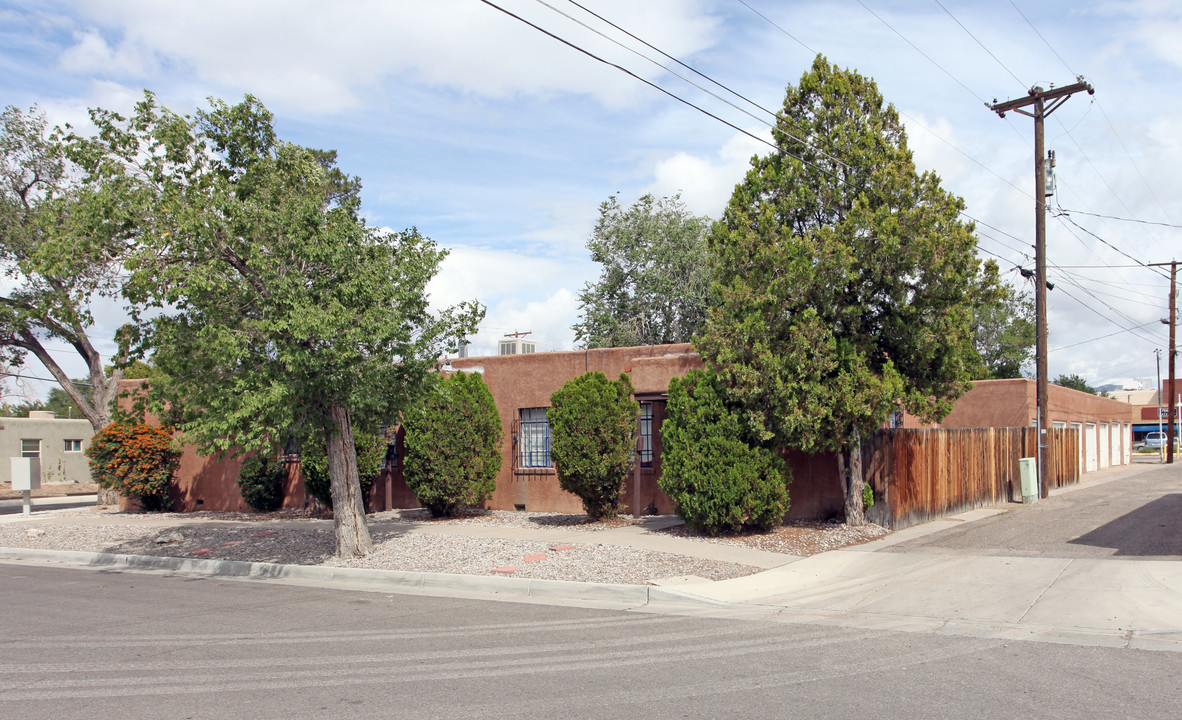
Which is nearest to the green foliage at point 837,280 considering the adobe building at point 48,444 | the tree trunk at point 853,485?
the tree trunk at point 853,485

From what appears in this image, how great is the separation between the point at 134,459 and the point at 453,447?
9896 mm

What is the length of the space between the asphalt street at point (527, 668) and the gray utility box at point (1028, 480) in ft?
51.6

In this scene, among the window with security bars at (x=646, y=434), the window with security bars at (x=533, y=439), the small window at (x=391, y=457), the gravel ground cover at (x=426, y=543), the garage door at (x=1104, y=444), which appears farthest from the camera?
the garage door at (x=1104, y=444)

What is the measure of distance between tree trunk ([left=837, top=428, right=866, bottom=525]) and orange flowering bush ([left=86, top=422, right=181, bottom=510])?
54.4 ft

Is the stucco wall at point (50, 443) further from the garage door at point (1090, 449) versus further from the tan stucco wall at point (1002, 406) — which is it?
the garage door at point (1090, 449)

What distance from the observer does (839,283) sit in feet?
44.8

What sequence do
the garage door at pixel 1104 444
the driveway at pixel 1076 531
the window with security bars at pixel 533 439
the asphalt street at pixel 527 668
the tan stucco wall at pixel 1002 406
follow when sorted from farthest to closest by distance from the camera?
the garage door at pixel 1104 444 → the tan stucco wall at pixel 1002 406 → the window with security bars at pixel 533 439 → the driveway at pixel 1076 531 → the asphalt street at pixel 527 668

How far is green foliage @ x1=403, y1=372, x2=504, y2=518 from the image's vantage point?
17.1 meters

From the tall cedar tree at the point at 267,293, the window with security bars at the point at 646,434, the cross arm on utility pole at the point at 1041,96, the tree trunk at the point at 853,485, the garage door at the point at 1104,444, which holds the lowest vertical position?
the garage door at the point at 1104,444

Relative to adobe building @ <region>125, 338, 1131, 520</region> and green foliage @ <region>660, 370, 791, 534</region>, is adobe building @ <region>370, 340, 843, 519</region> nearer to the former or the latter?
adobe building @ <region>125, 338, 1131, 520</region>

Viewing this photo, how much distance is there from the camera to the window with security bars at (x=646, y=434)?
17.3m

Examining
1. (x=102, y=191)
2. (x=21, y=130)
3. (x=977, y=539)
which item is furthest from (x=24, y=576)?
(x=21, y=130)

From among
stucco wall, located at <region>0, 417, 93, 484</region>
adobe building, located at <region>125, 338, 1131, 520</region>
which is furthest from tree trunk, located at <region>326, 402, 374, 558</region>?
stucco wall, located at <region>0, 417, 93, 484</region>

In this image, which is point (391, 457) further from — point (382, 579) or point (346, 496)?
point (382, 579)
